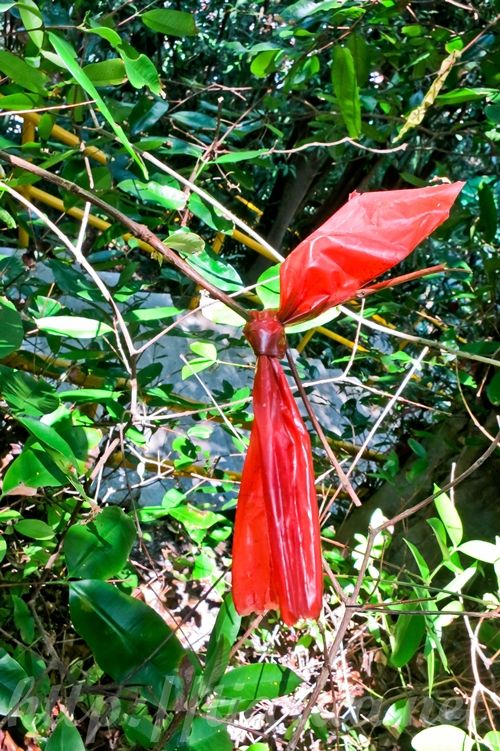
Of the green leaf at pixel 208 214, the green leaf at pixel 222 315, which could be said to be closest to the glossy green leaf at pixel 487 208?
the green leaf at pixel 208 214

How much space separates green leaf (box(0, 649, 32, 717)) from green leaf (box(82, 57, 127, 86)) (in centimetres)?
46

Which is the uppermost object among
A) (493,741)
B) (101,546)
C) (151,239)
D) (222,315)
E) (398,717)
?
(151,239)

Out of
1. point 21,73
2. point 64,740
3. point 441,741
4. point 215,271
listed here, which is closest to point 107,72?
point 21,73

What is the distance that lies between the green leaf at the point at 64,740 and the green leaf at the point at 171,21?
0.56 meters

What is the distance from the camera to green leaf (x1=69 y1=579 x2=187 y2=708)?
17.0 inches

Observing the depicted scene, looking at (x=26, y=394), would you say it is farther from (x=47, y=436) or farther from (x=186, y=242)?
(x=186, y=242)

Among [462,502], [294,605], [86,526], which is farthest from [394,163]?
[294,605]

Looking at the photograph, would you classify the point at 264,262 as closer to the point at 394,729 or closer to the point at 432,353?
the point at 432,353

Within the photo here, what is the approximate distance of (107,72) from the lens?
22.2 inches

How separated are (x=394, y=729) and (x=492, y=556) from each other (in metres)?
0.29

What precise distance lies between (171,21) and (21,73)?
0.48ft

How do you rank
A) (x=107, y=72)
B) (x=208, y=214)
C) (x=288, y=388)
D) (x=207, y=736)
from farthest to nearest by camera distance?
(x=208, y=214) → (x=107, y=72) → (x=207, y=736) → (x=288, y=388)

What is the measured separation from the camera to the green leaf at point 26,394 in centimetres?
52

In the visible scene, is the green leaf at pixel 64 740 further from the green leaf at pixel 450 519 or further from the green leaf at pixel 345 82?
the green leaf at pixel 345 82
